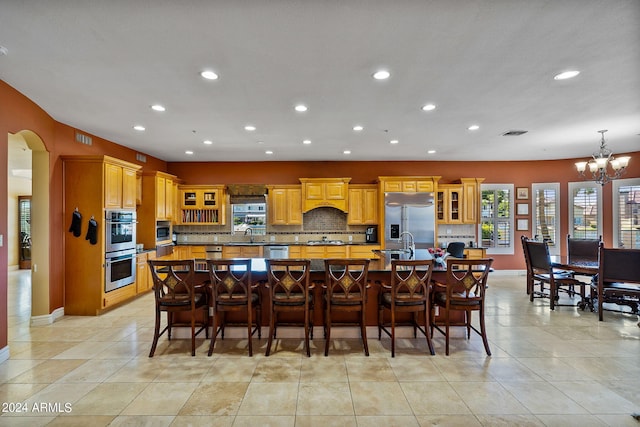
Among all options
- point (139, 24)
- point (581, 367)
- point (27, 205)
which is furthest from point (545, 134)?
point (27, 205)

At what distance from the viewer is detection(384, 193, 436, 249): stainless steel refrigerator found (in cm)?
696

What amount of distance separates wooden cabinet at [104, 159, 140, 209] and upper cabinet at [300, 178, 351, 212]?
3.34 metres

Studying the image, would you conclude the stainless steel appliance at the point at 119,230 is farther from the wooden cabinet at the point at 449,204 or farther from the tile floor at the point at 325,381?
the wooden cabinet at the point at 449,204

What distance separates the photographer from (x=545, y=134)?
5250mm

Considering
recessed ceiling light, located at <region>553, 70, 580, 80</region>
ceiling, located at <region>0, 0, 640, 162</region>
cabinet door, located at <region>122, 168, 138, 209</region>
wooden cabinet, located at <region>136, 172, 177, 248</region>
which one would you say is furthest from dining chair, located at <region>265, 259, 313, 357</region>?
wooden cabinet, located at <region>136, 172, 177, 248</region>

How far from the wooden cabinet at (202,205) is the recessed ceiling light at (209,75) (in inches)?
174

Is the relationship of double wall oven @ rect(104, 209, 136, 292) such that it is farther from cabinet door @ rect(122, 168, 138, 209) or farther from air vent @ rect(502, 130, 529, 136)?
air vent @ rect(502, 130, 529, 136)

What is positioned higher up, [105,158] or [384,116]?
[384,116]

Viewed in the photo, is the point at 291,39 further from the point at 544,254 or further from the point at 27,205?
the point at 27,205

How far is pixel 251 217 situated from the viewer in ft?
24.6

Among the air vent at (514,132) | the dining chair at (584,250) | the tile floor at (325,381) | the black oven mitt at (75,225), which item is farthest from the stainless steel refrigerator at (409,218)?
the black oven mitt at (75,225)

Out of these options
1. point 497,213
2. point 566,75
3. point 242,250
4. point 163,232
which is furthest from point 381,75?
point 497,213

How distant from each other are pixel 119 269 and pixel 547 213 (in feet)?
29.8

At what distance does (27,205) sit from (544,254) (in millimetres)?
12841
